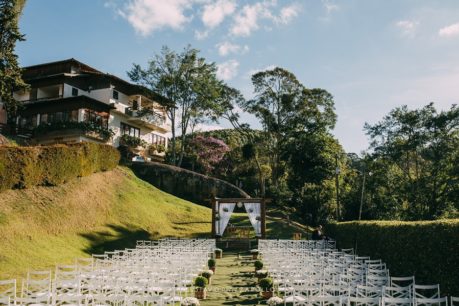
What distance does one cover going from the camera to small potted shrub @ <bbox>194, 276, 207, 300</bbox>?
1353cm

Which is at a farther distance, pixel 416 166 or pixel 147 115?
pixel 147 115

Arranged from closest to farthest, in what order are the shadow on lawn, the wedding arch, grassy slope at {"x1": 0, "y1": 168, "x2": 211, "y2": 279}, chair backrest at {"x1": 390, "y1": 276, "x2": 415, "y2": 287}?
chair backrest at {"x1": 390, "y1": 276, "x2": 415, "y2": 287}
grassy slope at {"x1": 0, "y1": 168, "x2": 211, "y2": 279}
the shadow on lawn
the wedding arch

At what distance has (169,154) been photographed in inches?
2115

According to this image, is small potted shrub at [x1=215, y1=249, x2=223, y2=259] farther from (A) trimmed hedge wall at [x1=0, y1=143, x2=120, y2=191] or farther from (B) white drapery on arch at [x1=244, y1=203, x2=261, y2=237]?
(A) trimmed hedge wall at [x1=0, y1=143, x2=120, y2=191]

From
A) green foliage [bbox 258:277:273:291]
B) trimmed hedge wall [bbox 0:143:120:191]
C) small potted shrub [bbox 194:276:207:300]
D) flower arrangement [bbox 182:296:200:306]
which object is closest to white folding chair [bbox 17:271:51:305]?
flower arrangement [bbox 182:296:200:306]

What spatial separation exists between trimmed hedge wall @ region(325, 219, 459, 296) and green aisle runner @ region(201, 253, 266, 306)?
528cm

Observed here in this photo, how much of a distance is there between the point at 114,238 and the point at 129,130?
22722 millimetres

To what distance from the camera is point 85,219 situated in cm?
2903

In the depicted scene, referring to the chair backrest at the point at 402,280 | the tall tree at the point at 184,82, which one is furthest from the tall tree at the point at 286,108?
the chair backrest at the point at 402,280

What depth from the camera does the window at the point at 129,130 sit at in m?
49.1

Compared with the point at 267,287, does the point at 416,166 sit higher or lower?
higher

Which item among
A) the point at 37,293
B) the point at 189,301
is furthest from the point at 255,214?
the point at 37,293

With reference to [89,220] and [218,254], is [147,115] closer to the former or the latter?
[89,220]

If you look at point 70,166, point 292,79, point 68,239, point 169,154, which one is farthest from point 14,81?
point 292,79
